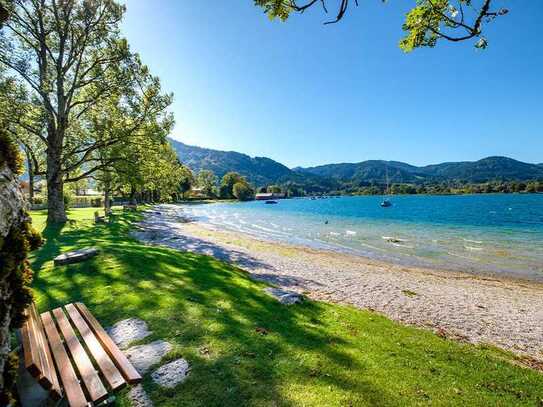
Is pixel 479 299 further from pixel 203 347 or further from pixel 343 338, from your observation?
pixel 203 347

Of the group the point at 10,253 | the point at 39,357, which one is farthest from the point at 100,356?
the point at 10,253

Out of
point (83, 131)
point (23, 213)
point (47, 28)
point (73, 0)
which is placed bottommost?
point (23, 213)

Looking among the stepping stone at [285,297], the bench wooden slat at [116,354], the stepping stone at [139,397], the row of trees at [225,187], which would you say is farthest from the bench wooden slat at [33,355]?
the row of trees at [225,187]

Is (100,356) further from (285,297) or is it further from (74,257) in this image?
(74,257)

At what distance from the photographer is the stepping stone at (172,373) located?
478 centimetres

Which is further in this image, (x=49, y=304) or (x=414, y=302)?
(x=414, y=302)

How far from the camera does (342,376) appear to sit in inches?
204

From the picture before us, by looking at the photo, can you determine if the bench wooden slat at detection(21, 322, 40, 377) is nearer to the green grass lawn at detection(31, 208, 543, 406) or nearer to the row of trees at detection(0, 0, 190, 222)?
the green grass lawn at detection(31, 208, 543, 406)

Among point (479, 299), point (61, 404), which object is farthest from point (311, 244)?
point (61, 404)

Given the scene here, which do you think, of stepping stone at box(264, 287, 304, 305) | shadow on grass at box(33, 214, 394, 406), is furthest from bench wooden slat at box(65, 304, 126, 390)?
stepping stone at box(264, 287, 304, 305)

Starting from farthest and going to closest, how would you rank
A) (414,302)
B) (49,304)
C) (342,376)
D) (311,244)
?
(311,244)
(414,302)
(49,304)
(342,376)

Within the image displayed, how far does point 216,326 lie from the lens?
673 cm

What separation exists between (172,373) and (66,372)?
1.69 meters

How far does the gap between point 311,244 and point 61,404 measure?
3033cm
